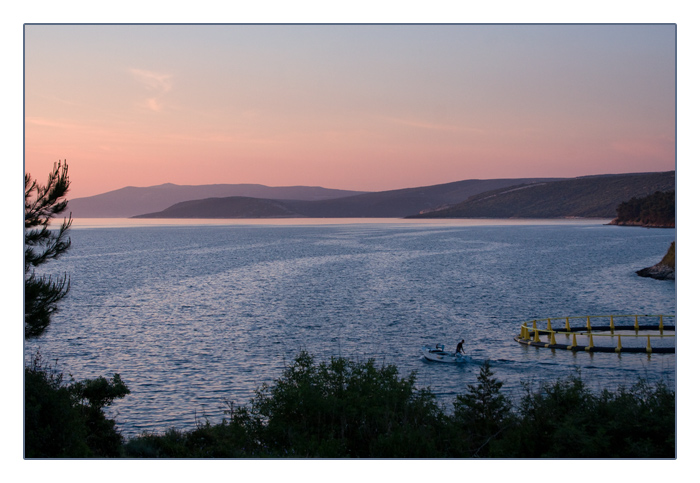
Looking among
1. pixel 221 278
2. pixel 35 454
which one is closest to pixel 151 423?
pixel 35 454

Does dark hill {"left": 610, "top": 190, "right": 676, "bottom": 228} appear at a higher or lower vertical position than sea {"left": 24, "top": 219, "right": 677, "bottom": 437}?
higher

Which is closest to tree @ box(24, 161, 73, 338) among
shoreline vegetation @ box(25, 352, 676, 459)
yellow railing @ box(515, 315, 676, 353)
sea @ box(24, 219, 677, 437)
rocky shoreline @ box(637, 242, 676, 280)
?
shoreline vegetation @ box(25, 352, 676, 459)

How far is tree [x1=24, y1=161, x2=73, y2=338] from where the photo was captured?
15.5 m

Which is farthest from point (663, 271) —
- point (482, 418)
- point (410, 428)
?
point (410, 428)

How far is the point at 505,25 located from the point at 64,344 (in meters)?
35.9

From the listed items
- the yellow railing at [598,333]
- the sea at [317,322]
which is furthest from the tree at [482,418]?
the yellow railing at [598,333]

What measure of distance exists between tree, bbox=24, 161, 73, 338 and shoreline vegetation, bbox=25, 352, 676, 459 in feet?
6.60

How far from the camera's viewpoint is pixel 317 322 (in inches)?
1810

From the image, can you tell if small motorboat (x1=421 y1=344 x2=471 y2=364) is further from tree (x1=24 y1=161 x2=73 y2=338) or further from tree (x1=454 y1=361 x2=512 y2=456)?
tree (x1=24 y1=161 x2=73 y2=338)

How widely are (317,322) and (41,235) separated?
31222 millimetres

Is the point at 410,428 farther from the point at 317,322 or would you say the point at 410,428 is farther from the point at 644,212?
the point at 644,212

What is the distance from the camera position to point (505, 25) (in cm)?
1491
